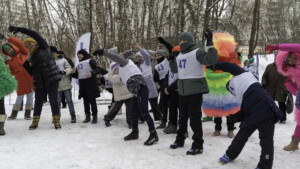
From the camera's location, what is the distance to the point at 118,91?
20.0ft

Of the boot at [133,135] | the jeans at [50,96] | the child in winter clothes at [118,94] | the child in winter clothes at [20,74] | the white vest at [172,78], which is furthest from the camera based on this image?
the child in winter clothes at [20,74]

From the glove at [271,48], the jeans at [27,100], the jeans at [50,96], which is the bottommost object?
the jeans at [27,100]

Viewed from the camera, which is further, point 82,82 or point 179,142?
point 82,82

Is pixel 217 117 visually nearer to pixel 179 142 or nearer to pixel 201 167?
pixel 179 142

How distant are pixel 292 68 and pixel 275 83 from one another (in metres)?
2.86

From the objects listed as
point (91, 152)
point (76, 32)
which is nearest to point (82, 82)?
point (91, 152)

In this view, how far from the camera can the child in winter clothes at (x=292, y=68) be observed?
4.18 metres

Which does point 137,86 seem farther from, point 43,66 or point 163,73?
point 43,66

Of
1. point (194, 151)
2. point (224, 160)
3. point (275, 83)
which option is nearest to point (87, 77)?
point (194, 151)

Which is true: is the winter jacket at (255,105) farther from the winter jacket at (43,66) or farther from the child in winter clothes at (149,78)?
the winter jacket at (43,66)

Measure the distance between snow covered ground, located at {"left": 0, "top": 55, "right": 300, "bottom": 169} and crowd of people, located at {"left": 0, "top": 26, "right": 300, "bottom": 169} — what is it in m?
0.23

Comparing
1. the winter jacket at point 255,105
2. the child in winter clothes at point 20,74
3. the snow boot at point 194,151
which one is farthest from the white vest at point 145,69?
the child in winter clothes at point 20,74

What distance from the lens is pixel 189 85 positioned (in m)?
4.12

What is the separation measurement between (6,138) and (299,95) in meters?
5.61
